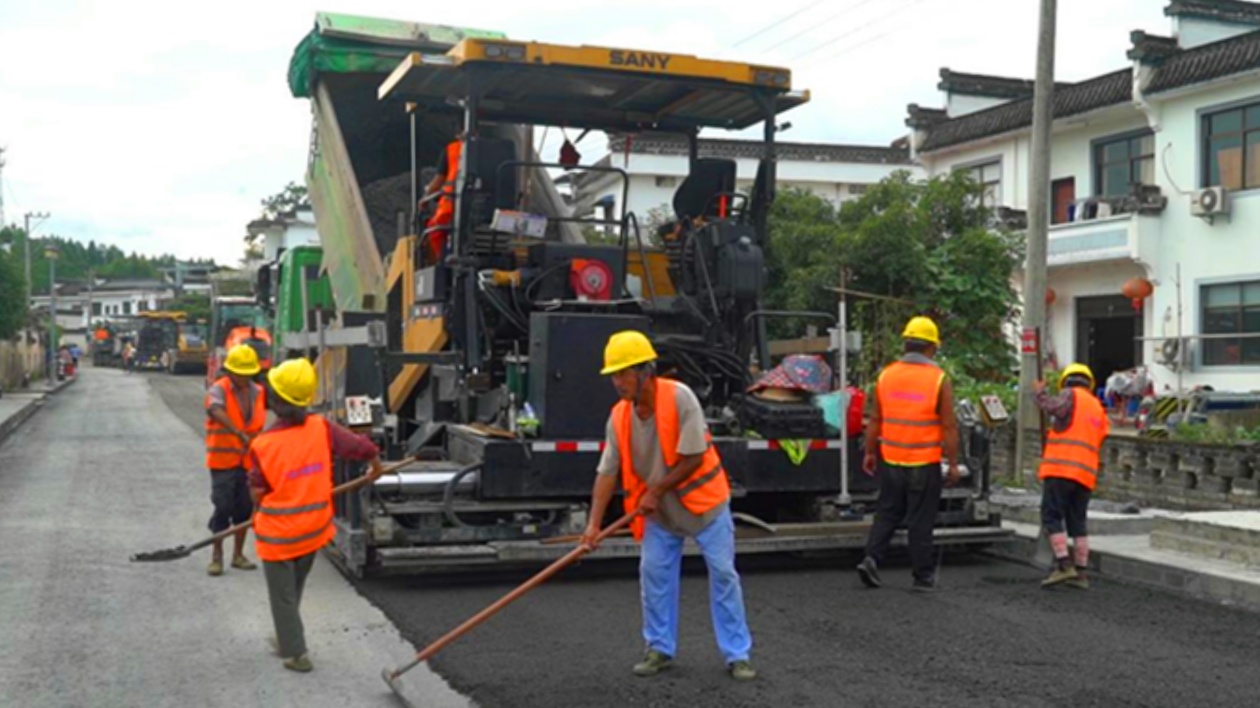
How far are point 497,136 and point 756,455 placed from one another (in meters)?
2.73

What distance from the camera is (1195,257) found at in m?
22.2

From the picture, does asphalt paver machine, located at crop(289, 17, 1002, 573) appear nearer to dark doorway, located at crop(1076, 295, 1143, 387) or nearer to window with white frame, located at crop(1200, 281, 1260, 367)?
window with white frame, located at crop(1200, 281, 1260, 367)

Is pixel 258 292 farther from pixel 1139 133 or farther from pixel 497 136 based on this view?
pixel 1139 133

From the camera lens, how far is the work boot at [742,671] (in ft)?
19.6

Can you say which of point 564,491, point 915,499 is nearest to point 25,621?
point 564,491

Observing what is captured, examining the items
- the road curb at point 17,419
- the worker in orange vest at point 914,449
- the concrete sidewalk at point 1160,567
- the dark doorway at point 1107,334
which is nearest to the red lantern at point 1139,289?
the dark doorway at point 1107,334

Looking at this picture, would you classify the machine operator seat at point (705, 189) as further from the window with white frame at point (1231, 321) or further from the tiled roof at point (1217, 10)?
the tiled roof at point (1217, 10)

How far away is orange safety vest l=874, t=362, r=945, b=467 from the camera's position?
806cm

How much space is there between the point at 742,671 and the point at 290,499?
2074 millimetres

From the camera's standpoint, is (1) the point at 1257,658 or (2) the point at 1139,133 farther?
(2) the point at 1139,133

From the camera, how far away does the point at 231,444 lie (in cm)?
905

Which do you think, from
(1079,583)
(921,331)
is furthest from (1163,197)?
(921,331)

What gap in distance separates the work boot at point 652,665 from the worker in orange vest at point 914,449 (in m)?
2.42

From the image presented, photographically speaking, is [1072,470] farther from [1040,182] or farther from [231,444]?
[231,444]
